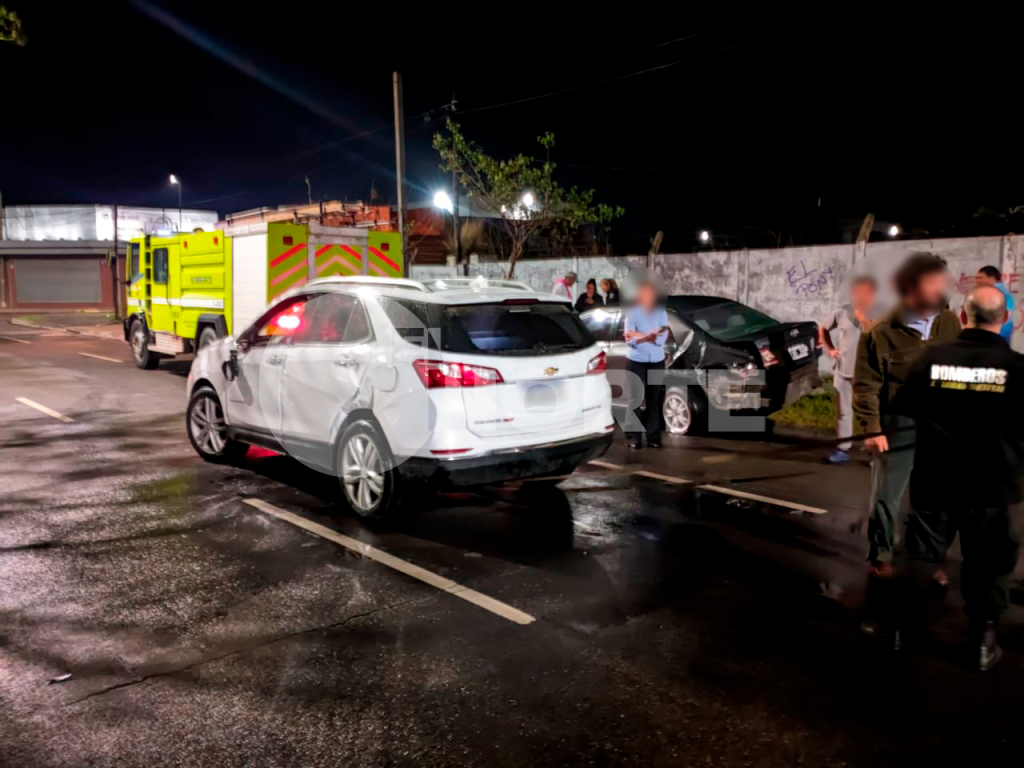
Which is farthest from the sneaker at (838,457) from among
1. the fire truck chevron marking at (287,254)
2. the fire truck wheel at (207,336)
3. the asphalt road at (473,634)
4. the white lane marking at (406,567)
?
the fire truck wheel at (207,336)

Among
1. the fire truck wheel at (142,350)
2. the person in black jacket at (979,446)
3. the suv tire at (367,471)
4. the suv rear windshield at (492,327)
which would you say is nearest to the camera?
the person in black jacket at (979,446)

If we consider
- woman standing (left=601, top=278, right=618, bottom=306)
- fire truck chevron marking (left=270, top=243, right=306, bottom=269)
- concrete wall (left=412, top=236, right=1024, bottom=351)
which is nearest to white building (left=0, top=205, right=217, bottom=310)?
fire truck chevron marking (left=270, top=243, right=306, bottom=269)

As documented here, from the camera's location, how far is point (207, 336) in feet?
44.6

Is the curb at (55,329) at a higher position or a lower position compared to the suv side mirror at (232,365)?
lower

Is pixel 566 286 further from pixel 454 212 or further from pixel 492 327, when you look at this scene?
pixel 492 327

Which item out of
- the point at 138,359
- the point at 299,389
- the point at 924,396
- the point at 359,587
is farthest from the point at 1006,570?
the point at 138,359

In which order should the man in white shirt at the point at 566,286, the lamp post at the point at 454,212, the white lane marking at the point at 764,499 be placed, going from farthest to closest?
1. the lamp post at the point at 454,212
2. the man in white shirt at the point at 566,286
3. the white lane marking at the point at 764,499

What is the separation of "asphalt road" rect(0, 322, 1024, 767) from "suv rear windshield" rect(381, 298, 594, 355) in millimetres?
1266

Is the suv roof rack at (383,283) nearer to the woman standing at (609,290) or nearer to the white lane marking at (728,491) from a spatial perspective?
the white lane marking at (728,491)

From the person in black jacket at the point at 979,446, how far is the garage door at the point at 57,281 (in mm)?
52722

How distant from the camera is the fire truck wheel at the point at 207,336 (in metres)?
13.4

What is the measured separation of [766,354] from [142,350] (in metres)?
12.1

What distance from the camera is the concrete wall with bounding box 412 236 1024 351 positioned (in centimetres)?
1141

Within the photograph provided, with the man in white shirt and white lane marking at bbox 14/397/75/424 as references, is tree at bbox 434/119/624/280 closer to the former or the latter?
the man in white shirt
